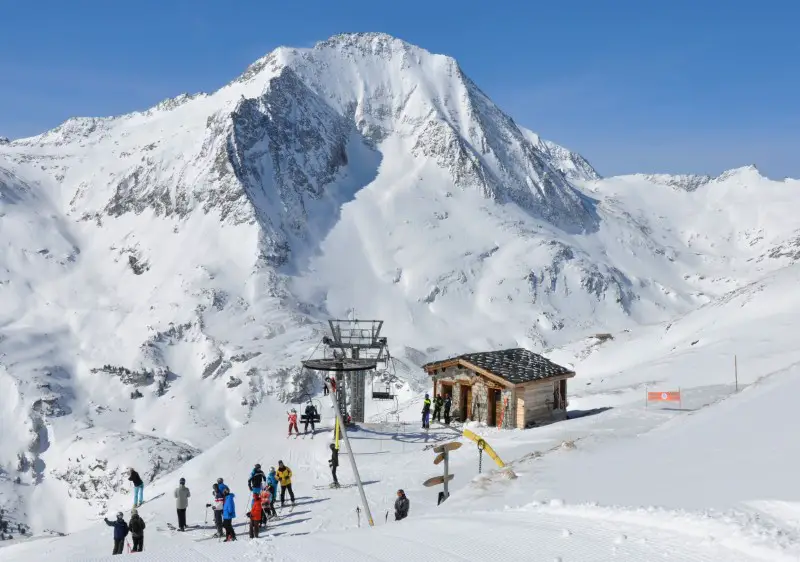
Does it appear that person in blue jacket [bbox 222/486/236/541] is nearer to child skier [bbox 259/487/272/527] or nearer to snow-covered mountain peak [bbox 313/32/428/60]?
child skier [bbox 259/487/272/527]

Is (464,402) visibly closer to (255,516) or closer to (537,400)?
(537,400)

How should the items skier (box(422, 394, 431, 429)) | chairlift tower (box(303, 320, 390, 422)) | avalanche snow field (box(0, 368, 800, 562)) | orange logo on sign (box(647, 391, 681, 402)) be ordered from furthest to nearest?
chairlift tower (box(303, 320, 390, 422)) → skier (box(422, 394, 431, 429)) → orange logo on sign (box(647, 391, 681, 402)) → avalanche snow field (box(0, 368, 800, 562))

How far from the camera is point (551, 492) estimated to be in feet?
43.4

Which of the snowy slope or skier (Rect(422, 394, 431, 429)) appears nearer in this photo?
skier (Rect(422, 394, 431, 429))

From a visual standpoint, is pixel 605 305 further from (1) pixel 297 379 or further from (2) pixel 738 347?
(2) pixel 738 347

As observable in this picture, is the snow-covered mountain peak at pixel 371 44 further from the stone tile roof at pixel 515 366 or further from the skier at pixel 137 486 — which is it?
the skier at pixel 137 486

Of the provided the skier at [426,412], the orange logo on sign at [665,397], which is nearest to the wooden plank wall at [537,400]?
the skier at [426,412]

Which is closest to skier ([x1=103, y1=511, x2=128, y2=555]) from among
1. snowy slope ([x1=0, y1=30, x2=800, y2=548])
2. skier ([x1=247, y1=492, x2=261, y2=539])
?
skier ([x1=247, y1=492, x2=261, y2=539])

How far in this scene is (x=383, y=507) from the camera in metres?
19.3

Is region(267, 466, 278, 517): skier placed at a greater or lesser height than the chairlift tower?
lesser

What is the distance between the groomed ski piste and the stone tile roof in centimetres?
250

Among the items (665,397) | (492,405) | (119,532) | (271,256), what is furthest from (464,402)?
(271,256)

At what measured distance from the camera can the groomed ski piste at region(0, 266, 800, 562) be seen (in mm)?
9984

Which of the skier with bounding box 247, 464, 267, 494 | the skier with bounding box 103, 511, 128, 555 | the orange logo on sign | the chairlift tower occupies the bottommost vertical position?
the skier with bounding box 103, 511, 128, 555
